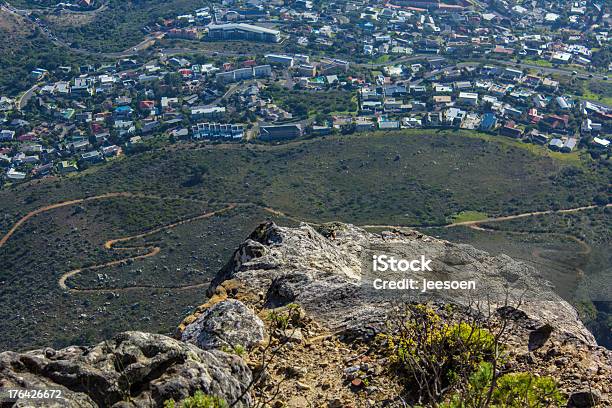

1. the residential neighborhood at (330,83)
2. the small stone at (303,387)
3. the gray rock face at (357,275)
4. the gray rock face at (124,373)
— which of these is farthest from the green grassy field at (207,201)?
the gray rock face at (124,373)

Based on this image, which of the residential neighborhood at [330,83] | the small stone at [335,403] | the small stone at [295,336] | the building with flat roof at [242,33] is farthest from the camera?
the building with flat roof at [242,33]

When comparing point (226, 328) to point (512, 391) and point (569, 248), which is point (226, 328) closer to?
point (512, 391)

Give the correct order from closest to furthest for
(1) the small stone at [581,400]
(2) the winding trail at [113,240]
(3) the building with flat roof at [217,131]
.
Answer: (1) the small stone at [581,400], (2) the winding trail at [113,240], (3) the building with flat roof at [217,131]

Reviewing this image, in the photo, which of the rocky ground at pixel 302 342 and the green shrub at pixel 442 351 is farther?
the green shrub at pixel 442 351

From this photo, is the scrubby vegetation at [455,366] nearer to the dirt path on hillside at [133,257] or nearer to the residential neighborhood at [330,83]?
the dirt path on hillside at [133,257]

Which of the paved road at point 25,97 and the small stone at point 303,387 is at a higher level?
the small stone at point 303,387

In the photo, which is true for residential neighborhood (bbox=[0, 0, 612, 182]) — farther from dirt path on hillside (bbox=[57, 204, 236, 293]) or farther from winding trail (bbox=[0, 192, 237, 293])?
dirt path on hillside (bbox=[57, 204, 236, 293])

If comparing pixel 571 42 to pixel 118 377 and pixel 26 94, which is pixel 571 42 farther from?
pixel 118 377

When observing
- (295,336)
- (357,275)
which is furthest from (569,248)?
(295,336)

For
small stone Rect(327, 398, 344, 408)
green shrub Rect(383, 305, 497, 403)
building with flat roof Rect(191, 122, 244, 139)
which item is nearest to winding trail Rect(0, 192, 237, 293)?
building with flat roof Rect(191, 122, 244, 139)
